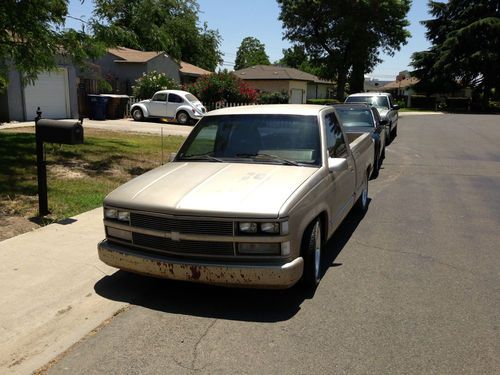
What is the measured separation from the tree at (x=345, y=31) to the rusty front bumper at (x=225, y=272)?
151ft

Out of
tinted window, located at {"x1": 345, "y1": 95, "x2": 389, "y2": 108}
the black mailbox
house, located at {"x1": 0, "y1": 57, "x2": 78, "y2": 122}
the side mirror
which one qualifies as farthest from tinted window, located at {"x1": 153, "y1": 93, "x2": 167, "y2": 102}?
the side mirror

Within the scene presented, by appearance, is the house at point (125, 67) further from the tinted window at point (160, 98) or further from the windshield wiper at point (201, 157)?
the windshield wiper at point (201, 157)

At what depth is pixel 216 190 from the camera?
4.25 metres

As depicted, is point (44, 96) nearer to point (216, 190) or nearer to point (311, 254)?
point (216, 190)

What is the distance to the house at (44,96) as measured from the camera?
1952 centimetres

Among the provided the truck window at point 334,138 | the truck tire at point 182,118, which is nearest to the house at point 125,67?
the truck tire at point 182,118

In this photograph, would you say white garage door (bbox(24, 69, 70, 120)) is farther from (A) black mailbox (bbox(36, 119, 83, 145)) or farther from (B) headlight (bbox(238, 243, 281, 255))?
(B) headlight (bbox(238, 243, 281, 255))

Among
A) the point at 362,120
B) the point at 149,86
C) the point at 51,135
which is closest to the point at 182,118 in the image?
the point at 149,86

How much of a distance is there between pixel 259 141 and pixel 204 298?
1.84m

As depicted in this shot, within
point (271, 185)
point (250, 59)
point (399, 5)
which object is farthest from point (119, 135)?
point (250, 59)

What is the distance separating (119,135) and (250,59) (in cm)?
9784

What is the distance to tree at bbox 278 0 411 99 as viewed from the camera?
46.7 meters

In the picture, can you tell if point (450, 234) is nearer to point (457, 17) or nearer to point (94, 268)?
point (94, 268)

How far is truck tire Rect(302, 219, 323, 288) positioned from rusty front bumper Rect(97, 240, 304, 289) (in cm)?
25
